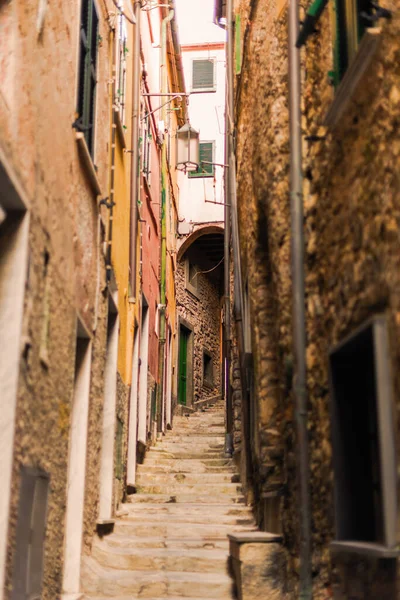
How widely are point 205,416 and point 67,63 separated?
13.1m

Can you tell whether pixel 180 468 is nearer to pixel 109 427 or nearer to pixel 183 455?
pixel 183 455

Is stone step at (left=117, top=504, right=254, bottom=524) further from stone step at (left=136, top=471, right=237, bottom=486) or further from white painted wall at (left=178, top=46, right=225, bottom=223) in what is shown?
white painted wall at (left=178, top=46, right=225, bottom=223)

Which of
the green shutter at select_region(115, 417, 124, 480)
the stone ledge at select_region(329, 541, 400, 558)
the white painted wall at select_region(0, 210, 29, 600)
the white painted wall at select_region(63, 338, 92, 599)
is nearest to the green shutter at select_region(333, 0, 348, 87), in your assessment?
the white painted wall at select_region(0, 210, 29, 600)

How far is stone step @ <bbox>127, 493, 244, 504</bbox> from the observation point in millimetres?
9062

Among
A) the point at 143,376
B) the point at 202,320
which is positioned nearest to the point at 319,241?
the point at 143,376

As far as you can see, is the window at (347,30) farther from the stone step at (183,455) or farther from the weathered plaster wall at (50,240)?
the stone step at (183,455)

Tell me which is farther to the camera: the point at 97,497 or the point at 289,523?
the point at 97,497

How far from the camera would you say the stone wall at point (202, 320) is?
19750 millimetres

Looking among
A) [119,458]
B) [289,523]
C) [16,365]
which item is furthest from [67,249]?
[119,458]

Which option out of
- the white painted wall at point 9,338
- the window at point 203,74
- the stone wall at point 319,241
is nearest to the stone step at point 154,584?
the stone wall at point 319,241

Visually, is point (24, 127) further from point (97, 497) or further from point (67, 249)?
point (97, 497)

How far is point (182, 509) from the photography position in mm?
8547

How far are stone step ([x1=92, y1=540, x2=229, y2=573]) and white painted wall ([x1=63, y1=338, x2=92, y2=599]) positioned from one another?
2.49 feet

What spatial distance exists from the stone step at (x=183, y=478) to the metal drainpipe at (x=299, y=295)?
459 centimetres
